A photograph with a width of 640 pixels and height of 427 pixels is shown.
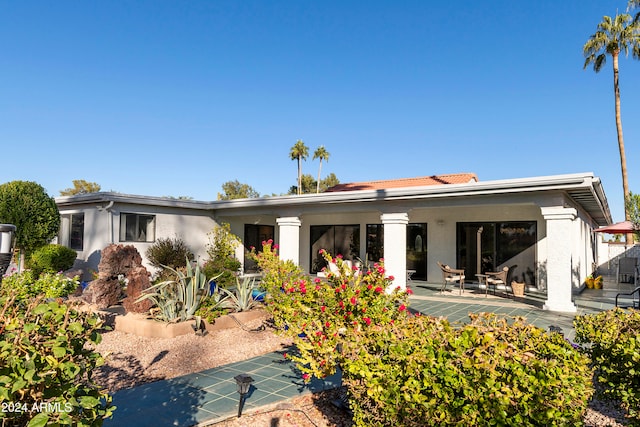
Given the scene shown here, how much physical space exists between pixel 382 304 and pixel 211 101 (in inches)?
668

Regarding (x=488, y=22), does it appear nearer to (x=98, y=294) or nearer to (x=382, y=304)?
(x=382, y=304)

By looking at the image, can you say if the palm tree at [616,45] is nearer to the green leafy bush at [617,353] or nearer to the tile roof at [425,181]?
the tile roof at [425,181]

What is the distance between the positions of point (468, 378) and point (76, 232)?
600 inches

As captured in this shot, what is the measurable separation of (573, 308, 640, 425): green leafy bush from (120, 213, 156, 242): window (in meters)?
13.0

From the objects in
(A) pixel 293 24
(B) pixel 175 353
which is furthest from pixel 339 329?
(A) pixel 293 24

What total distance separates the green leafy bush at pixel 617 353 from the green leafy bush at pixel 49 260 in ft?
43.0

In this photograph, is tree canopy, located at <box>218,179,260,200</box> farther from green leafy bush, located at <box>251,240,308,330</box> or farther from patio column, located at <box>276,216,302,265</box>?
green leafy bush, located at <box>251,240,308,330</box>

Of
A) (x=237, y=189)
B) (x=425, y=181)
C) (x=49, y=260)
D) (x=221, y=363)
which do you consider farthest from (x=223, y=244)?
(x=237, y=189)

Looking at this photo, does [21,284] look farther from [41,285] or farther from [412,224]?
[412,224]

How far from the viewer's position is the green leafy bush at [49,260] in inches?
462

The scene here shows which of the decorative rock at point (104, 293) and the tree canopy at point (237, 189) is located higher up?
the tree canopy at point (237, 189)

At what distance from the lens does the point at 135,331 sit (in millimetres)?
6824

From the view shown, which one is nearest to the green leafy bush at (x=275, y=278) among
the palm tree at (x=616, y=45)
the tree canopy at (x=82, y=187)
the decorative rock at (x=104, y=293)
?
the decorative rock at (x=104, y=293)

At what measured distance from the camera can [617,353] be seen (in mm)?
3215
